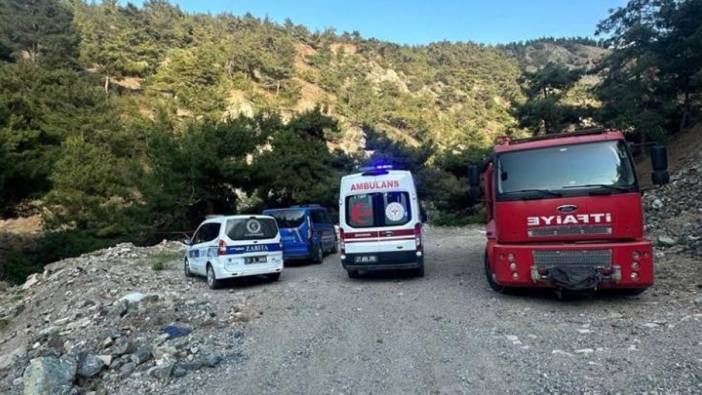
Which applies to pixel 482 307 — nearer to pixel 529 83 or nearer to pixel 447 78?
pixel 529 83

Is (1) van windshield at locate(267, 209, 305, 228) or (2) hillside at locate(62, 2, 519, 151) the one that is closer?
(1) van windshield at locate(267, 209, 305, 228)

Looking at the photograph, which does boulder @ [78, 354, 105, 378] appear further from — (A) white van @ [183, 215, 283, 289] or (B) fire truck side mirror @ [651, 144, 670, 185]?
(B) fire truck side mirror @ [651, 144, 670, 185]

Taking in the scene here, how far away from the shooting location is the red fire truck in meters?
7.52

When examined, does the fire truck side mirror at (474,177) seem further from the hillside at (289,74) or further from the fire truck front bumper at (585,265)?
the hillside at (289,74)

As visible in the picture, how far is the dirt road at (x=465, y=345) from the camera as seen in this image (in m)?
5.11

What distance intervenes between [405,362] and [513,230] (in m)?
3.41

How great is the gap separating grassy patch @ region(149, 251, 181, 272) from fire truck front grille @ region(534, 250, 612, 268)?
11656 millimetres

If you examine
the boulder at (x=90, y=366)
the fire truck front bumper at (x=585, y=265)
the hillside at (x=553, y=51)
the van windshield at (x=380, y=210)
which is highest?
the hillside at (x=553, y=51)

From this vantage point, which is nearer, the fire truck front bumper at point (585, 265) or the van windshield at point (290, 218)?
the fire truck front bumper at point (585, 265)

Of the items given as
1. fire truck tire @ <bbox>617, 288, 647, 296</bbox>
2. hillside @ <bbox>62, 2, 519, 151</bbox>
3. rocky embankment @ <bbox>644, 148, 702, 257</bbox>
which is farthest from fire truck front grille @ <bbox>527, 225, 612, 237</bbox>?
hillside @ <bbox>62, 2, 519, 151</bbox>

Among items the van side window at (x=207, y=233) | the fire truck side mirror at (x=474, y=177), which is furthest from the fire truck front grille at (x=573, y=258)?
the van side window at (x=207, y=233)

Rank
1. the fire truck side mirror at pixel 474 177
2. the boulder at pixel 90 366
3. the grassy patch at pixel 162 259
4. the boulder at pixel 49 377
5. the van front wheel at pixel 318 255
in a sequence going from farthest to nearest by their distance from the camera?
the van front wheel at pixel 318 255, the grassy patch at pixel 162 259, the fire truck side mirror at pixel 474 177, the boulder at pixel 90 366, the boulder at pixel 49 377

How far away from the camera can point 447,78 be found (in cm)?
10438

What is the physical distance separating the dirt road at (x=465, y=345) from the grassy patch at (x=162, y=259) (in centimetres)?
612
